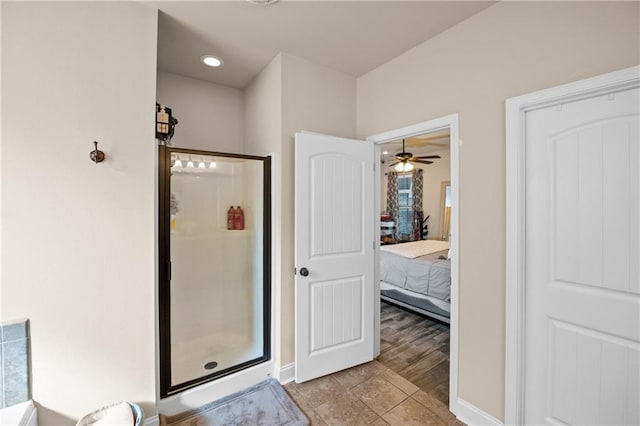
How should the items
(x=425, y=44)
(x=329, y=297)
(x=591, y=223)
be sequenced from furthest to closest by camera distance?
(x=329, y=297) < (x=425, y=44) < (x=591, y=223)

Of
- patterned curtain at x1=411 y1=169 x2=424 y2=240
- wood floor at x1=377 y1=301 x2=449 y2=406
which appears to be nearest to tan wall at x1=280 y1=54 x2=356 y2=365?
wood floor at x1=377 y1=301 x2=449 y2=406

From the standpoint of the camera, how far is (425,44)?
2062mm

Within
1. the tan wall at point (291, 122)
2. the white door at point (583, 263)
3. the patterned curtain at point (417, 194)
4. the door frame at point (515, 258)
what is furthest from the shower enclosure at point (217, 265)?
the patterned curtain at point (417, 194)

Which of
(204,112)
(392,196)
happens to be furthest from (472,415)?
(392,196)

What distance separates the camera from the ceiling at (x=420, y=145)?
4.85 metres

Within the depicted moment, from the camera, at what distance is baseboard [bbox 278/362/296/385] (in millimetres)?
2250

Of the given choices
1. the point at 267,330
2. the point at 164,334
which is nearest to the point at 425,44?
the point at 267,330

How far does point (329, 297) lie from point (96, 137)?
1.90 m

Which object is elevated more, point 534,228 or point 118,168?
point 118,168

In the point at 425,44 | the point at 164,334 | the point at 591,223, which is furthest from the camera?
the point at 425,44

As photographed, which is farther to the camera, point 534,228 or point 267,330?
point 267,330

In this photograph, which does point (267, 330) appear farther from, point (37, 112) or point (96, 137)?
point (37, 112)

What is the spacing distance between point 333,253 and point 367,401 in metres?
1.10

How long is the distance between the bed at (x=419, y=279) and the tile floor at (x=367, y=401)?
1.22 metres
